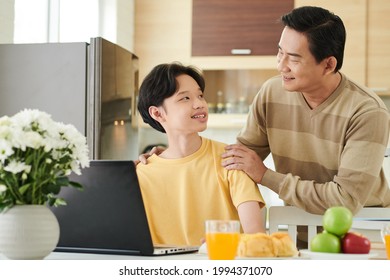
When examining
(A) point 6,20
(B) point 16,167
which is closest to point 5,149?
(B) point 16,167

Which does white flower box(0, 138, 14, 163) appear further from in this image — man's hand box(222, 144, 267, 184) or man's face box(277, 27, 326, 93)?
man's face box(277, 27, 326, 93)

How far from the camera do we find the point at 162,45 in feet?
16.1

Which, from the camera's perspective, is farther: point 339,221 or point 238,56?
point 238,56

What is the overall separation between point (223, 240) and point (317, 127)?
103 centimetres

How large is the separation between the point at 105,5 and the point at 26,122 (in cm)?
348

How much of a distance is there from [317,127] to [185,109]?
477 millimetres

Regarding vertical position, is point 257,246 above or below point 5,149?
below

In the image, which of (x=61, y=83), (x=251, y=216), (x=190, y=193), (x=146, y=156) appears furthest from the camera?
(x=61, y=83)

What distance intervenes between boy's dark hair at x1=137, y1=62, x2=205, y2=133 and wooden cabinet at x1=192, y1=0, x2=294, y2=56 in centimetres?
263

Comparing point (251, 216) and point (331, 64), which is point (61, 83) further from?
point (251, 216)

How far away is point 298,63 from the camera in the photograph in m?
2.31

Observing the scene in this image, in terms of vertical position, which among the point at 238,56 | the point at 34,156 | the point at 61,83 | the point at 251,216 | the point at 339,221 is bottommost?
the point at 251,216

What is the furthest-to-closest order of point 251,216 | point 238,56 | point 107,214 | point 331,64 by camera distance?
point 238,56
point 331,64
point 251,216
point 107,214

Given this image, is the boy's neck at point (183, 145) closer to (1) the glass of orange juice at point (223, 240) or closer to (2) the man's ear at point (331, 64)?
(2) the man's ear at point (331, 64)
